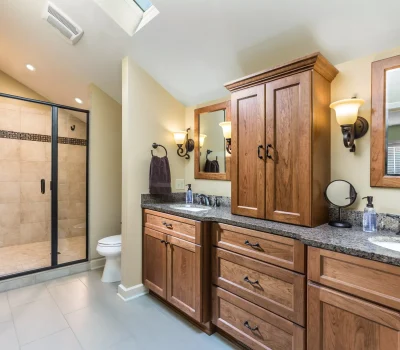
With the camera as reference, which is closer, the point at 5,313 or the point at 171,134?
the point at 5,313

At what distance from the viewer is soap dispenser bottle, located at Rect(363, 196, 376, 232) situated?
4.74 feet

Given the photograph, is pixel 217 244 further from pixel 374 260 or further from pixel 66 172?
pixel 66 172

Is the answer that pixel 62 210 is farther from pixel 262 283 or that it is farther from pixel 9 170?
pixel 262 283

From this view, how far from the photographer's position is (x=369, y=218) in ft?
4.74

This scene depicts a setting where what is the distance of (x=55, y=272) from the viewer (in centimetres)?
282

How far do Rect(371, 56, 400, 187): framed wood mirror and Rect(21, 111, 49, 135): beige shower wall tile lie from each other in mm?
4152

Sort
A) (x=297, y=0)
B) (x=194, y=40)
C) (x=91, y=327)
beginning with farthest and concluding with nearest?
1. (x=194, y=40)
2. (x=91, y=327)
3. (x=297, y=0)

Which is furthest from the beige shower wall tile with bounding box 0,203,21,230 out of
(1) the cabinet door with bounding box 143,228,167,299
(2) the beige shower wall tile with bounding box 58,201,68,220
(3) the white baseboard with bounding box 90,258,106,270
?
(1) the cabinet door with bounding box 143,228,167,299

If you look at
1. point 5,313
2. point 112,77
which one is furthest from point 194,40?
point 5,313

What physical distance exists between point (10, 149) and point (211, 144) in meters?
3.12

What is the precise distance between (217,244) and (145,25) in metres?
1.91

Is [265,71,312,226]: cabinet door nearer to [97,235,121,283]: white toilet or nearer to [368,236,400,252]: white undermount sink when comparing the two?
[368,236,400,252]: white undermount sink

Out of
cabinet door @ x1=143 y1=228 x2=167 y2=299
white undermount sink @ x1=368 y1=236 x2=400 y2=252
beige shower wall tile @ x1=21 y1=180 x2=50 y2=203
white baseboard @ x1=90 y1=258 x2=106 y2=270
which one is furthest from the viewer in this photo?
beige shower wall tile @ x1=21 y1=180 x2=50 y2=203

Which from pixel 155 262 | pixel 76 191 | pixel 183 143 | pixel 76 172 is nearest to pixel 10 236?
pixel 76 191
